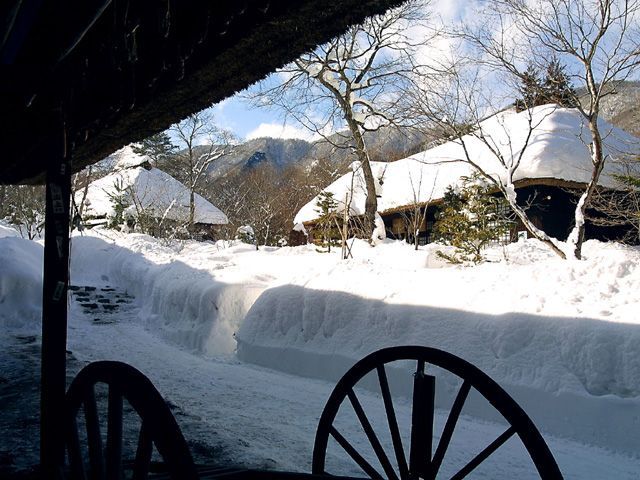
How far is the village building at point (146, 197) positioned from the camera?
29.2 metres

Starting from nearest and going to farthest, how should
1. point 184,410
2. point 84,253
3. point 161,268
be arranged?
point 184,410 → point 161,268 → point 84,253

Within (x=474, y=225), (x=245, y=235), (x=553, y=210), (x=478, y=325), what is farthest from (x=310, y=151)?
(x=478, y=325)

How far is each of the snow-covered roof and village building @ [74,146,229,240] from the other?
40.7 ft

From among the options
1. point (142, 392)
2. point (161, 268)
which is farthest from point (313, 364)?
point (161, 268)

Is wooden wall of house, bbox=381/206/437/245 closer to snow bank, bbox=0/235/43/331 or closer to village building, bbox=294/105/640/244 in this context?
village building, bbox=294/105/640/244

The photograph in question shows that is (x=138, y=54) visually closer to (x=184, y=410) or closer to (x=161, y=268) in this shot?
(x=184, y=410)

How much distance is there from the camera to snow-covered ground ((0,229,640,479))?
438cm

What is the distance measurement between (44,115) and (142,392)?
2.49 m

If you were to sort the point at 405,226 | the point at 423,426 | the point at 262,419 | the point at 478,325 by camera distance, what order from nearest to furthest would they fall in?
the point at 423,426 < the point at 262,419 < the point at 478,325 < the point at 405,226

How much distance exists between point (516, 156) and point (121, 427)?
15.4 metres

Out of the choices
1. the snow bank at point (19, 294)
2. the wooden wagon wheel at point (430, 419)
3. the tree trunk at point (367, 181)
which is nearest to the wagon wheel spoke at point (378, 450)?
the wooden wagon wheel at point (430, 419)

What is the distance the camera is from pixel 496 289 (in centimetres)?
634

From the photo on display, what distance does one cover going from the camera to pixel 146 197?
31922 millimetres

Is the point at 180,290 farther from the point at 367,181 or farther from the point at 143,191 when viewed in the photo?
the point at 143,191
